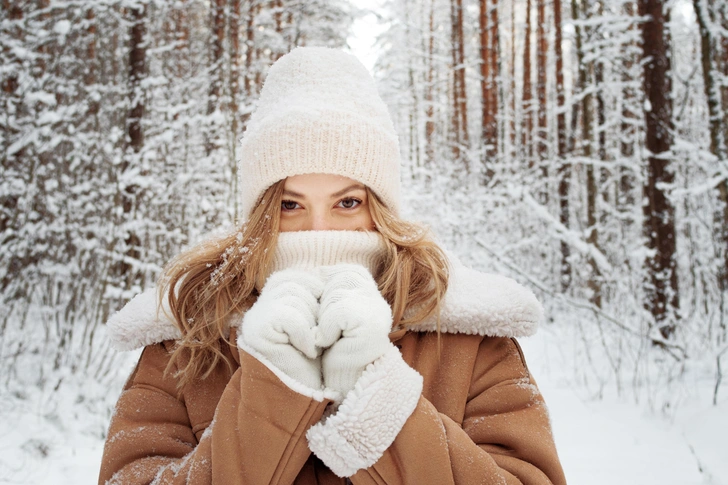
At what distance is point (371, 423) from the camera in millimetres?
1124

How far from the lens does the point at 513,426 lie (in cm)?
135

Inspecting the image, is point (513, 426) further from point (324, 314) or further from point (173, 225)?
point (173, 225)

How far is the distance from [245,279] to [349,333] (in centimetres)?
58

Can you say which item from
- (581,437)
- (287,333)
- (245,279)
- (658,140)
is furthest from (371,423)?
(658,140)

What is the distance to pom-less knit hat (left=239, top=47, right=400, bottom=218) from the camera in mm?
1627

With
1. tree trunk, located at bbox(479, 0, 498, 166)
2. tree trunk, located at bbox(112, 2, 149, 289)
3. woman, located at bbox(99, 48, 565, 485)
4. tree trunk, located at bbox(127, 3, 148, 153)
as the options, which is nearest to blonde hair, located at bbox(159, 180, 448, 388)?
woman, located at bbox(99, 48, 565, 485)

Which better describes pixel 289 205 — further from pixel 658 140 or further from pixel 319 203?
pixel 658 140

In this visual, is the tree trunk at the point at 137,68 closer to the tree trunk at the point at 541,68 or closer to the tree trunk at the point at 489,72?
the tree trunk at the point at 489,72

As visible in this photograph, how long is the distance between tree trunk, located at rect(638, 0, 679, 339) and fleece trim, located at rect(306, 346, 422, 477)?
598 cm

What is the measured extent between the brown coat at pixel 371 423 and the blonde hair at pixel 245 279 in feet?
0.22

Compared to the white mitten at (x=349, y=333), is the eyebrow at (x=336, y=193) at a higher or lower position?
higher

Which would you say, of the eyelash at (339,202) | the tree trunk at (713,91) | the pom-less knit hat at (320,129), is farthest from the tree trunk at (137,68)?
the tree trunk at (713,91)

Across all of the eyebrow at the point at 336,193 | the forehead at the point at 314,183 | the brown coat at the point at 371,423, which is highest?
the forehead at the point at 314,183

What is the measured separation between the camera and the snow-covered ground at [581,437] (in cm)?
314
